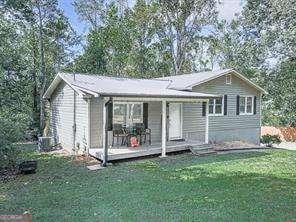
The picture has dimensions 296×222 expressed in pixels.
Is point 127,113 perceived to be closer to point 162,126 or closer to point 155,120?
point 155,120

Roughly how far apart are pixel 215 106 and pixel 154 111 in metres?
4.22

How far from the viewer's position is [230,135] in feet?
64.8

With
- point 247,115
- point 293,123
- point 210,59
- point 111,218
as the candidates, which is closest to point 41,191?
point 111,218

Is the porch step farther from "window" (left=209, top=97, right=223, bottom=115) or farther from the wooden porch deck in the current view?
"window" (left=209, top=97, right=223, bottom=115)

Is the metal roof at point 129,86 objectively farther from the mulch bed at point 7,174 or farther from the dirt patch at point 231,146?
the mulch bed at point 7,174

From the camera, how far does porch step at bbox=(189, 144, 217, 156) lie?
15281 mm

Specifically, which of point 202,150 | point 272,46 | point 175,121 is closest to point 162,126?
point 202,150

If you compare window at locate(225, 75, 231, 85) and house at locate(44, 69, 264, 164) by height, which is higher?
window at locate(225, 75, 231, 85)

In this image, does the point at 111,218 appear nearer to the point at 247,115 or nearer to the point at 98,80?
the point at 98,80

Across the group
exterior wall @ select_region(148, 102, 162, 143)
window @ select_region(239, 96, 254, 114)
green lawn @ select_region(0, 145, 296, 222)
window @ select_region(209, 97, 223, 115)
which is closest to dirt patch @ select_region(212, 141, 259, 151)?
window @ select_region(209, 97, 223, 115)

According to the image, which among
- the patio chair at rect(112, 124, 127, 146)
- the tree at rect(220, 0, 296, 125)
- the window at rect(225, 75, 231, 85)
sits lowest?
the patio chair at rect(112, 124, 127, 146)

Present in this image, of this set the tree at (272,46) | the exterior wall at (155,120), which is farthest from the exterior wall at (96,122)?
the tree at (272,46)

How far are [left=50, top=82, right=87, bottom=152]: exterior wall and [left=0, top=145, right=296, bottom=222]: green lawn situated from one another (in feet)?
7.10

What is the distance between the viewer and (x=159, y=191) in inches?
356
